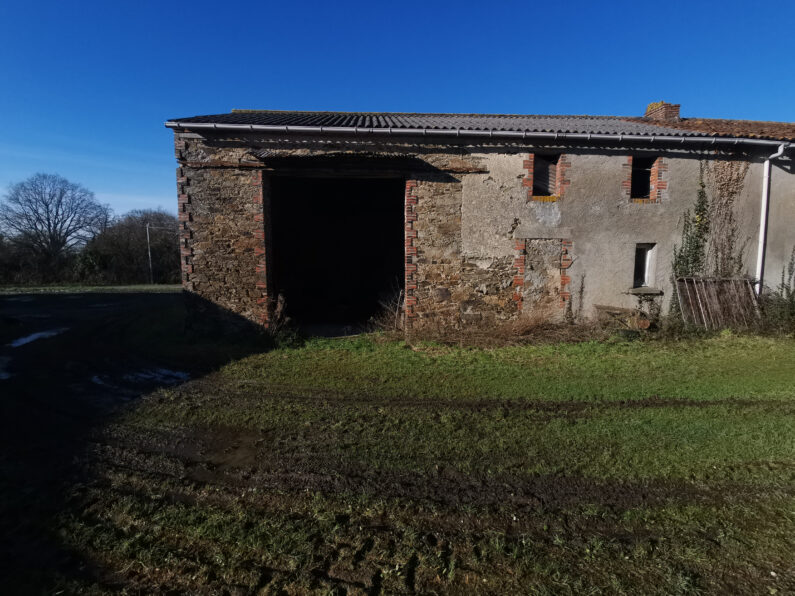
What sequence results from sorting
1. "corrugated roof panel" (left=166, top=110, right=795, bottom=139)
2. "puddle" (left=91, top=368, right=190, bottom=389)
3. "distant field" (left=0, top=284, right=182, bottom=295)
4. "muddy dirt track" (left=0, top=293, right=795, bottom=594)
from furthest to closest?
"distant field" (left=0, top=284, right=182, bottom=295)
"corrugated roof panel" (left=166, top=110, right=795, bottom=139)
"puddle" (left=91, top=368, right=190, bottom=389)
"muddy dirt track" (left=0, top=293, right=795, bottom=594)

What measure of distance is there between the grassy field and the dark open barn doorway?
7562 mm

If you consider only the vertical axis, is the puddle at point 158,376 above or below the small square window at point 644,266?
below

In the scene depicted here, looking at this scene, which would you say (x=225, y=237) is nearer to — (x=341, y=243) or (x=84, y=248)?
(x=341, y=243)

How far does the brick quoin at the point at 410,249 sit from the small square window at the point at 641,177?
5302 mm

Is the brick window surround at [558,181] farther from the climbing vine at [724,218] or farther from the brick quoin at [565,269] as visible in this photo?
the climbing vine at [724,218]

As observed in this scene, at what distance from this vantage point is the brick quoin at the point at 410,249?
829cm

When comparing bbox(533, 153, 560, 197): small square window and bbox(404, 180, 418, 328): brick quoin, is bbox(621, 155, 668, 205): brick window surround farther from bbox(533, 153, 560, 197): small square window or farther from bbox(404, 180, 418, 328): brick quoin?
bbox(404, 180, 418, 328): brick quoin

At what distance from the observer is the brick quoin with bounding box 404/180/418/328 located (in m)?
8.29

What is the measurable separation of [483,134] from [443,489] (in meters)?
7.34

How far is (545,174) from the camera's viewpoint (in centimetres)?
873

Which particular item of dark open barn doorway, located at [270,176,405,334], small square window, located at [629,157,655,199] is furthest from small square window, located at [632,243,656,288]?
dark open barn doorway, located at [270,176,405,334]

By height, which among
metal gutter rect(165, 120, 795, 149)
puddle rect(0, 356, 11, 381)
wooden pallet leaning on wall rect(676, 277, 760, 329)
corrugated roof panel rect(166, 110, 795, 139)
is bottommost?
puddle rect(0, 356, 11, 381)

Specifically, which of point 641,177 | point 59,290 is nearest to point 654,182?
point 641,177

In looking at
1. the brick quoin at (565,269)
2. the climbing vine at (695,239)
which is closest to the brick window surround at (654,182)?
the climbing vine at (695,239)
